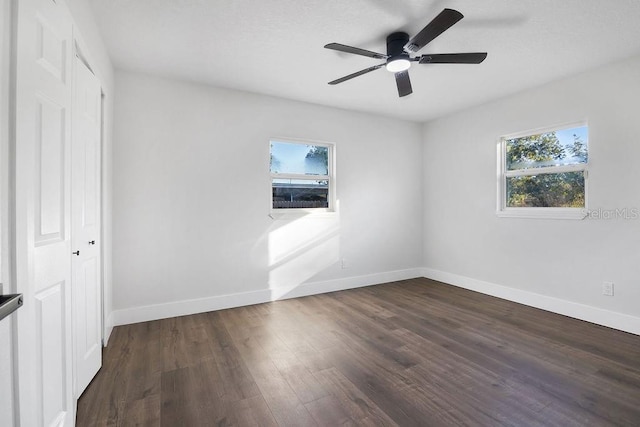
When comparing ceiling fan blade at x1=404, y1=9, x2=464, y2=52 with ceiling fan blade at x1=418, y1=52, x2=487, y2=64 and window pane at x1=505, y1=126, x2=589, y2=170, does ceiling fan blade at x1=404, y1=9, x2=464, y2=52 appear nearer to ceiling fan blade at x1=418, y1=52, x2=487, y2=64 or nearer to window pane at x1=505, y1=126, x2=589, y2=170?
ceiling fan blade at x1=418, y1=52, x2=487, y2=64

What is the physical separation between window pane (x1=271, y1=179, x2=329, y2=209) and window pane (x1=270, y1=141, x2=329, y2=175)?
5.7 inches

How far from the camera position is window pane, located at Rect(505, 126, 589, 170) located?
3.24 meters

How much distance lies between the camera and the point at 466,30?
239cm

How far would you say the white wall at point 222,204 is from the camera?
121 inches

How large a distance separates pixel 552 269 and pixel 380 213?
7.37 feet

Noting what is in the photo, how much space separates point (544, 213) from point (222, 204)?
12.6 feet

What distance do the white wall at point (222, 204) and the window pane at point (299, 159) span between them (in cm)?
16

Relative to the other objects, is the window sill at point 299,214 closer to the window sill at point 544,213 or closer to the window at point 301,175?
the window at point 301,175

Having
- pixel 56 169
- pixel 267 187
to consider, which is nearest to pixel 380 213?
pixel 267 187

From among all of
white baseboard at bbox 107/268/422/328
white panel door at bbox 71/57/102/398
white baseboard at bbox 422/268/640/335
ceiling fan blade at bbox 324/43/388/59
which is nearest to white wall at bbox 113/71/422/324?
white baseboard at bbox 107/268/422/328

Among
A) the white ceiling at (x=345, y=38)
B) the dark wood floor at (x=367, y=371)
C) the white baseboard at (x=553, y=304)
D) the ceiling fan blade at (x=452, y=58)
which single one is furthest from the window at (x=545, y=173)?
the ceiling fan blade at (x=452, y=58)

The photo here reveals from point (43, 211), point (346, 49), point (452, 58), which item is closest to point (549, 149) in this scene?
point (452, 58)

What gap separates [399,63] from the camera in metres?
2.39

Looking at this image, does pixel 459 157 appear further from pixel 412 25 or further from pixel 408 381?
pixel 408 381
